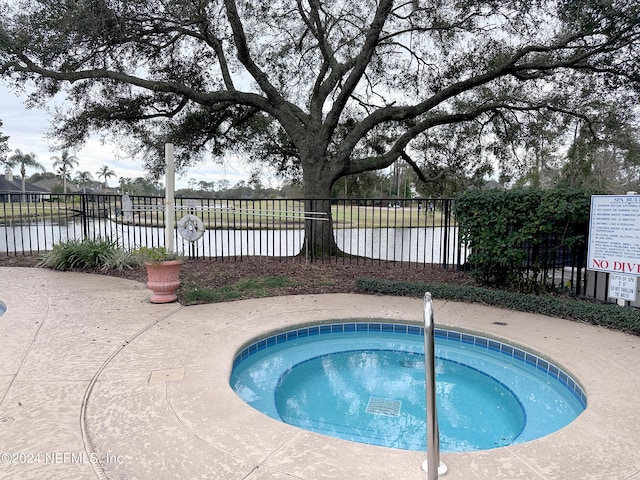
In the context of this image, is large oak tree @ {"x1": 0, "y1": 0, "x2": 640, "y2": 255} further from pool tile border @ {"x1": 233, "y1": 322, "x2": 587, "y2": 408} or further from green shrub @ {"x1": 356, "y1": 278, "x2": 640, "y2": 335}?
pool tile border @ {"x1": 233, "y1": 322, "x2": 587, "y2": 408}

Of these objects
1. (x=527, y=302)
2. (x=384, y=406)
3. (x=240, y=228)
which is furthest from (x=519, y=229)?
(x=240, y=228)

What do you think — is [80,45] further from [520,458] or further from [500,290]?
[520,458]

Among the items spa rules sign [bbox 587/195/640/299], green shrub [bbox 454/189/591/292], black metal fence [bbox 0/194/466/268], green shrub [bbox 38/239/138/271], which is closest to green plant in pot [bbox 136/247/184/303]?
black metal fence [bbox 0/194/466/268]

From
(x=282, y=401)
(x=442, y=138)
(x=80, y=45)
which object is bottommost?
(x=282, y=401)

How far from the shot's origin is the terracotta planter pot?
475cm

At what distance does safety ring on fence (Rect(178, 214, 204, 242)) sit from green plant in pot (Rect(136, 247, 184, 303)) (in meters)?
0.85

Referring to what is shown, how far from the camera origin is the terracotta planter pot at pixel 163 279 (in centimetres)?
475

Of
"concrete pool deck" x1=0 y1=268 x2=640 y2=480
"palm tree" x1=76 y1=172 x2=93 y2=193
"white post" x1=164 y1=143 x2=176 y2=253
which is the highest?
"palm tree" x1=76 y1=172 x2=93 y2=193

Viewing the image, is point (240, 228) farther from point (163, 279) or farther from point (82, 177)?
point (82, 177)

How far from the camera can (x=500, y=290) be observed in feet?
17.1

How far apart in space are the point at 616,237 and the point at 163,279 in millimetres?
4931

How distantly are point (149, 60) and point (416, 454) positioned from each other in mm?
8743

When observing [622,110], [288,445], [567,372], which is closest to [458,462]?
[288,445]

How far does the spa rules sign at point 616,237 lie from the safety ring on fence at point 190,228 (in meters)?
4.77
